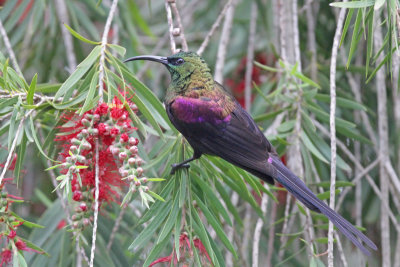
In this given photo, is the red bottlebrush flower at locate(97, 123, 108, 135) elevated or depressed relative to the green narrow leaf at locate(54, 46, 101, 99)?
depressed

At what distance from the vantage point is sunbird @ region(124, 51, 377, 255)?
271 cm

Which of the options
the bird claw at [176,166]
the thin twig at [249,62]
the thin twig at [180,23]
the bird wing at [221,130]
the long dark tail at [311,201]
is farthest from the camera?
the thin twig at [249,62]

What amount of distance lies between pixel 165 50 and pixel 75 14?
1340 millimetres

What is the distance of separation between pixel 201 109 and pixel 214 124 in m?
0.10

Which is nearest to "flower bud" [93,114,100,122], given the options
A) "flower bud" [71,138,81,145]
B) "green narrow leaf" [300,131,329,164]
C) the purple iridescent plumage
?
"flower bud" [71,138,81,145]

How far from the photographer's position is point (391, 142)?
389cm

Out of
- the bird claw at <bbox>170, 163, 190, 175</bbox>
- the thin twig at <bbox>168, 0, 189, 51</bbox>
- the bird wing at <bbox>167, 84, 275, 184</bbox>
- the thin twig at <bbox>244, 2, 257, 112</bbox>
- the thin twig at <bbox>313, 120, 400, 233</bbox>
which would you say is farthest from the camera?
the thin twig at <bbox>244, 2, 257, 112</bbox>

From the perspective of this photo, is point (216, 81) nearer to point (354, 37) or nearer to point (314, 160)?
point (314, 160)

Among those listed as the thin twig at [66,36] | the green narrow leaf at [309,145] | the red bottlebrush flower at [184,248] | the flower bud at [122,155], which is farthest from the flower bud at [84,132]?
the thin twig at [66,36]

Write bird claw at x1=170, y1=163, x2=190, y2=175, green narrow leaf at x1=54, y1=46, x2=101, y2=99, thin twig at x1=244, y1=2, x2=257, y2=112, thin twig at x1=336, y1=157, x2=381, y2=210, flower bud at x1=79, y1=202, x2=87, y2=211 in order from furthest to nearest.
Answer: thin twig at x1=244, y1=2, x2=257, y2=112
thin twig at x1=336, y1=157, x2=381, y2=210
bird claw at x1=170, y1=163, x2=190, y2=175
green narrow leaf at x1=54, y1=46, x2=101, y2=99
flower bud at x1=79, y1=202, x2=87, y2=211

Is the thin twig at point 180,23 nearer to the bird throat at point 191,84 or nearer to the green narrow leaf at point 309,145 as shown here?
the bird throat at point 191,84

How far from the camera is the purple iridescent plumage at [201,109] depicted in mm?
2850

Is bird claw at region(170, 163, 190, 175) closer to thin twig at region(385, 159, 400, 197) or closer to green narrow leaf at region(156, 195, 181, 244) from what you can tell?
green narrow leaf at region(156, 195, 181, 244)

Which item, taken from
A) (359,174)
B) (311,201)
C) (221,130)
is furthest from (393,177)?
(221,130)
